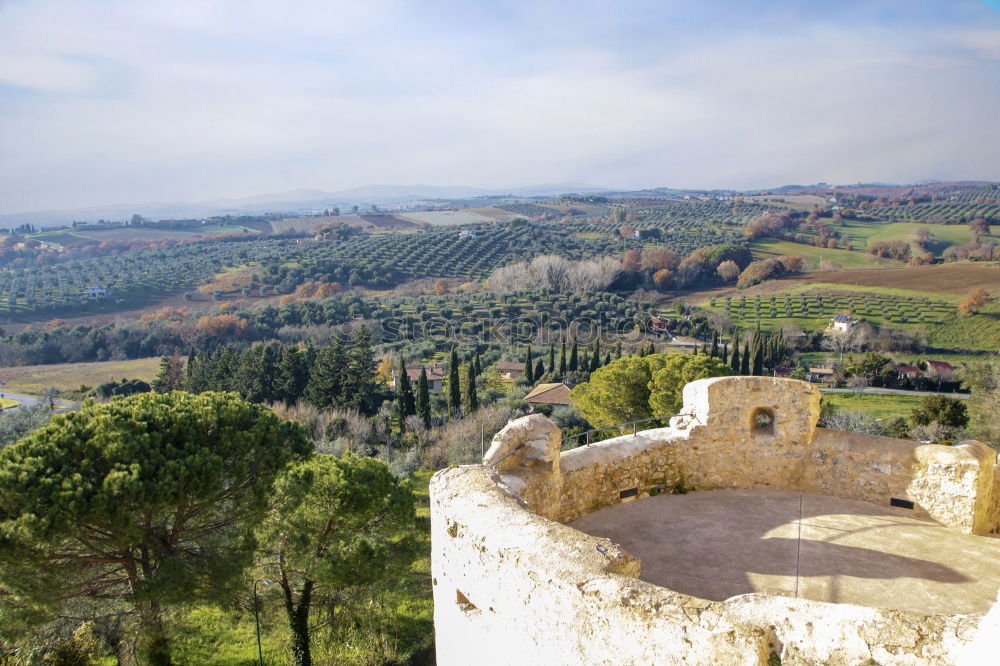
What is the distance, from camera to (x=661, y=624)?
10.3ft

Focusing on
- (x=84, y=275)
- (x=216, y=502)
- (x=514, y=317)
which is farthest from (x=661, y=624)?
(x=84, y=275)

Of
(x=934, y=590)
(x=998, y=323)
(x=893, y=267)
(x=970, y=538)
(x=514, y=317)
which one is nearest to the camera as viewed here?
(x=934, y=590)

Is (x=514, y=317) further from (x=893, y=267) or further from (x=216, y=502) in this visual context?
(x=216, y=502)

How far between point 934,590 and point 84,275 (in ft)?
316

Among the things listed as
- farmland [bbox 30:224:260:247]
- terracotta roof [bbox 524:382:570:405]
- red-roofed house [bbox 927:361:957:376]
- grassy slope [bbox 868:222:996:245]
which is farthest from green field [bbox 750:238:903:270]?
farmland [bbox 30:224:260:247]

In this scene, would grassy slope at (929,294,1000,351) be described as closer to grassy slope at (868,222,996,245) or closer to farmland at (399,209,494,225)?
grassy slope at (868,222,996,245)

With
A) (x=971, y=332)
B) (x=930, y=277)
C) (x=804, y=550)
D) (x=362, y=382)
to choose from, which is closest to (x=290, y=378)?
(x=362, y=382)

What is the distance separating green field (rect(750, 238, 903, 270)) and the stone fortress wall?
254 feet

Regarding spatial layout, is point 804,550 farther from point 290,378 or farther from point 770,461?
point 290,378

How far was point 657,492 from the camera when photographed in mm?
7109

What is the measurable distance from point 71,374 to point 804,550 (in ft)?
180

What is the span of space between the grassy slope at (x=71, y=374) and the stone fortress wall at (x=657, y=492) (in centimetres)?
4628

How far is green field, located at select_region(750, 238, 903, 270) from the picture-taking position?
76875 mm

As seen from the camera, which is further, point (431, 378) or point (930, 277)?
point (930, 277)
